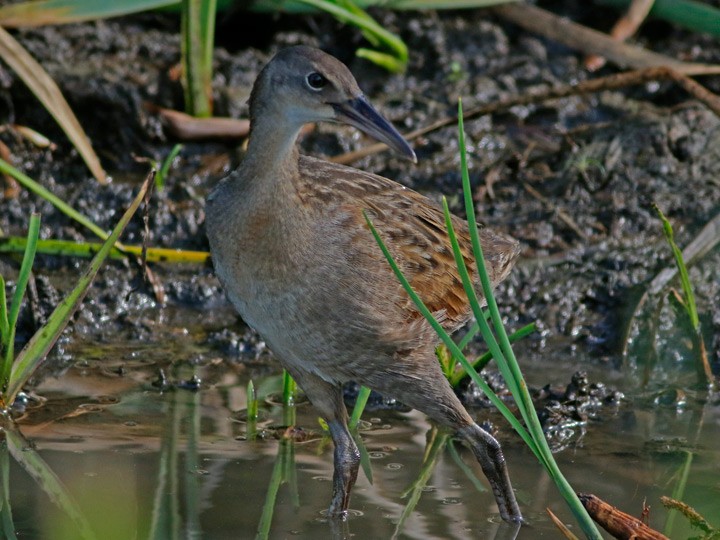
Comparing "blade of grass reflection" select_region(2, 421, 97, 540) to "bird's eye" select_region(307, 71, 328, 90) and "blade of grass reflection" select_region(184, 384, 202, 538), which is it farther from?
"bird's eye" select_region(307, 71, 328, 90)

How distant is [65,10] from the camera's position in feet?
19.5

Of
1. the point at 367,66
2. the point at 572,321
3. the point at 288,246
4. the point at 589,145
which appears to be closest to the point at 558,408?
the point at 572,321

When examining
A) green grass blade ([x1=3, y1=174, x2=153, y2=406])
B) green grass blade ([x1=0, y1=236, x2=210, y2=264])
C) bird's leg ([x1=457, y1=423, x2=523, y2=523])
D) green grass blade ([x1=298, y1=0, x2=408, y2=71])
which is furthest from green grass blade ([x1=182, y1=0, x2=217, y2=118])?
bird's leg ([x1=457, y1=423, x2=523, y2=523])

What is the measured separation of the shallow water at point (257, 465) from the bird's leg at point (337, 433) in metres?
0.07

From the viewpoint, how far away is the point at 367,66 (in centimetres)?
682

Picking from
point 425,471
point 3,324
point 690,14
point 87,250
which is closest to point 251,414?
point 425,471

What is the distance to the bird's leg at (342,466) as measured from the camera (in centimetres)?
391

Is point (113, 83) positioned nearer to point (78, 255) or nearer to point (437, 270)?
point (78, 255)

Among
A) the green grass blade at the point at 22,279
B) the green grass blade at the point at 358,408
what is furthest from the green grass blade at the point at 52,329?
the green grass blade at the point at 358,408

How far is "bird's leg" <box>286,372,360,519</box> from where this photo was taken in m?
3.93

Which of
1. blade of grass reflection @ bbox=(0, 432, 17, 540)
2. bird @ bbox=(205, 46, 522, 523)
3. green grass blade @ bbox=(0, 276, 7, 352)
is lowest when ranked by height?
blade of grass reflection @ bbox=(0, 432, 17, 540)

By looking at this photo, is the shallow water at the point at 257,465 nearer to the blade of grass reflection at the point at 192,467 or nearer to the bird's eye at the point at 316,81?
the blade of grass reflection at the point at 192,467

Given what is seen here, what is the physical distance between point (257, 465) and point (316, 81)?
136cm

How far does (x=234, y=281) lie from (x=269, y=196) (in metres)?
0.29
